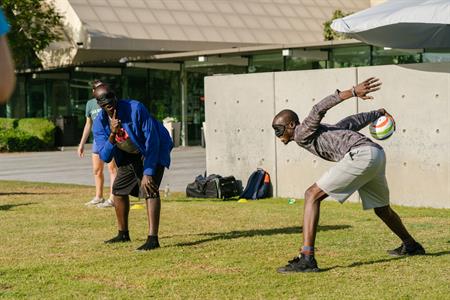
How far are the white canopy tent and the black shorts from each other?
175 inches

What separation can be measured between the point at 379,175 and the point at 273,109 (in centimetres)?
702

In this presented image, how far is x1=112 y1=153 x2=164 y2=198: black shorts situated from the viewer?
916cm

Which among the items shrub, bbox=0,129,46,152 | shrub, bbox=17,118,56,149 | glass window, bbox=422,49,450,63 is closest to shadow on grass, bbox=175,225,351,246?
glass window, bbox=422,49,450,63

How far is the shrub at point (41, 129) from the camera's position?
104 feet

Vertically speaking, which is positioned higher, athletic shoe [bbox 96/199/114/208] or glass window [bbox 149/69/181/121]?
glass window [bbox 149/69/181/121]

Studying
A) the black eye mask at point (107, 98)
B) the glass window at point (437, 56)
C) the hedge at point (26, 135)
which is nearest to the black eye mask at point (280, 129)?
the black eye mask at point (107, 98)

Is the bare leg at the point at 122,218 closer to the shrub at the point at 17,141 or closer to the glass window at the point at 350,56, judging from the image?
the glass window at the point at 350,56

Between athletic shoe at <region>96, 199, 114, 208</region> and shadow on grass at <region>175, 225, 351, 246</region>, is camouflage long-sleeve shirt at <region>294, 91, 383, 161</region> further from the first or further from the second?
athletic shoe at <region>96, 199, 114, 208</region>

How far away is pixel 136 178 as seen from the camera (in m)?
9.19

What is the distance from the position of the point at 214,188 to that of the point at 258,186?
0.71 meters

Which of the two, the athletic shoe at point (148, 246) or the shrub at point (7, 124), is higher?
the shrub at point (7, 124)

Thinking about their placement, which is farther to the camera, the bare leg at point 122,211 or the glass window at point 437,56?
the glass window at point 437,56

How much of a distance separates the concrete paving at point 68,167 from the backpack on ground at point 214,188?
57.2 inches

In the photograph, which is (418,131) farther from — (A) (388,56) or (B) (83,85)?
(B) (83,85)
